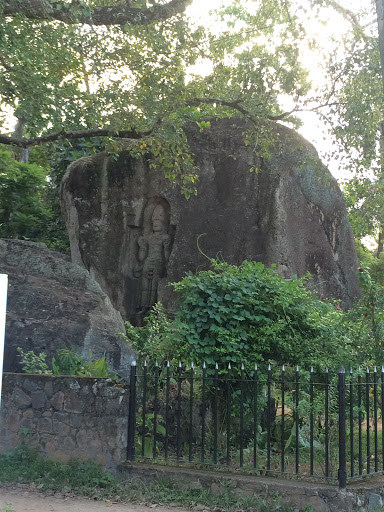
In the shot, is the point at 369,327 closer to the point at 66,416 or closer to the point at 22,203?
the point at 66,416

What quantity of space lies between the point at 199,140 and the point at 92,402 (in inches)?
377

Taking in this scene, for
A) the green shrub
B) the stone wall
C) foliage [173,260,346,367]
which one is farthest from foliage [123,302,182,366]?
the stone wall

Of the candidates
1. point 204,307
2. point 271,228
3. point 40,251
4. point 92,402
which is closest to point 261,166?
point 271,228

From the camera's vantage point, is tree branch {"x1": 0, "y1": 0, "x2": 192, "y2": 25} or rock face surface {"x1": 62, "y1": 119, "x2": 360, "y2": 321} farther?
rock face surface {"x1": 62, "y1": 119, "x2": 360, "y2": 321}

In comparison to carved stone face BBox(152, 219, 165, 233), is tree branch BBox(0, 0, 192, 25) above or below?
above

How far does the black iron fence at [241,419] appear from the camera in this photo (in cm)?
641

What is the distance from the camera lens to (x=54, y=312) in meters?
9.47

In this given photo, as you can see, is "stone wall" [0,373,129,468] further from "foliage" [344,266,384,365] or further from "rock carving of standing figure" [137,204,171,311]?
"rock carving of standing figure" [137,204,171,311]

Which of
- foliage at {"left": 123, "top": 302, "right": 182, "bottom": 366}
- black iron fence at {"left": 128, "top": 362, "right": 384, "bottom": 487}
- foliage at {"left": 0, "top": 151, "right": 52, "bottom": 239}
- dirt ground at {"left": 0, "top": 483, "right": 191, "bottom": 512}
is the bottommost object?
dirt ground at {"left": 0, "top": 483, "right": 191, "bottom": 512}

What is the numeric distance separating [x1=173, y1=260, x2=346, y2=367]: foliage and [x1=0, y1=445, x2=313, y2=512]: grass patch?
1.72 meters

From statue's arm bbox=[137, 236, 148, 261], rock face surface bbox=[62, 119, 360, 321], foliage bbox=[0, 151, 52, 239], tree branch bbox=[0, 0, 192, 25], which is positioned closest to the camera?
tree branch bbox=[0, 0, 192, 25]

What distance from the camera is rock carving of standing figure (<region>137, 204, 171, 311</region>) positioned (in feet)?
49.8

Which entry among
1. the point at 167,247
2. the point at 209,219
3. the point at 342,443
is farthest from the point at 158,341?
the point at 167,247

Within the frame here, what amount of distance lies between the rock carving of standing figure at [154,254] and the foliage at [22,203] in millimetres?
4825
